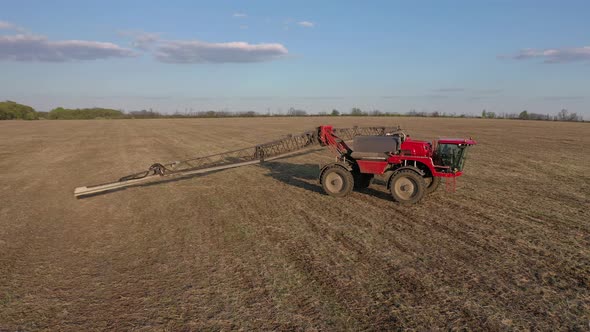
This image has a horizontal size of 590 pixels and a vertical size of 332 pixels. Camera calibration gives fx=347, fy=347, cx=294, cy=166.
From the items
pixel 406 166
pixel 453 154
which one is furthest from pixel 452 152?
pixel 406 166

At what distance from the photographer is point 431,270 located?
588 centimetres

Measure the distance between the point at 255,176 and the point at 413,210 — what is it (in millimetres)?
7352

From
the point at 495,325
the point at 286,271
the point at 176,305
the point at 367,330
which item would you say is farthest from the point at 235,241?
the point at 495,325

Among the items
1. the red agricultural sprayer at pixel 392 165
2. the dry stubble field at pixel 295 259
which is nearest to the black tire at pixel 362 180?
the red agricultural sprayer at pixel 392 165

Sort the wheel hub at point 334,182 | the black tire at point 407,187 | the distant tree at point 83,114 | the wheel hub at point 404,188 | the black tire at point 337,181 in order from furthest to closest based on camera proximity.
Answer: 1. the distant tree at point 83,114
2. the wheel hub at point 334,182
3. the black tire at point 337,181
4. the wheel hub at point 404,188
5. the black tire at point 407,187

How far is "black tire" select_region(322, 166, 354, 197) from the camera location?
1070 centimetres

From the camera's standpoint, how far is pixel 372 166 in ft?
34.8

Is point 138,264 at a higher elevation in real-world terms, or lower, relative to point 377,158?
lower

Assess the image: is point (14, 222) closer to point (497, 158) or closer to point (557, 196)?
point (557, 196)

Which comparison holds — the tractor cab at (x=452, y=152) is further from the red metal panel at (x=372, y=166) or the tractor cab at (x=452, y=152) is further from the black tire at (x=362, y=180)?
the black tire at (x=362, y=180)

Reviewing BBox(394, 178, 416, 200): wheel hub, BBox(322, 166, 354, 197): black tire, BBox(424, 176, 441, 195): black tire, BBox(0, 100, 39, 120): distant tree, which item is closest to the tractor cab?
BBox(424, 176, 441, 195): black tire

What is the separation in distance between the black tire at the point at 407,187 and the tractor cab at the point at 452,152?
109 centimetres

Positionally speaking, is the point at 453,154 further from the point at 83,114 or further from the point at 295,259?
the point at 83,114

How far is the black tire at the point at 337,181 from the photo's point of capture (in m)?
10.7
